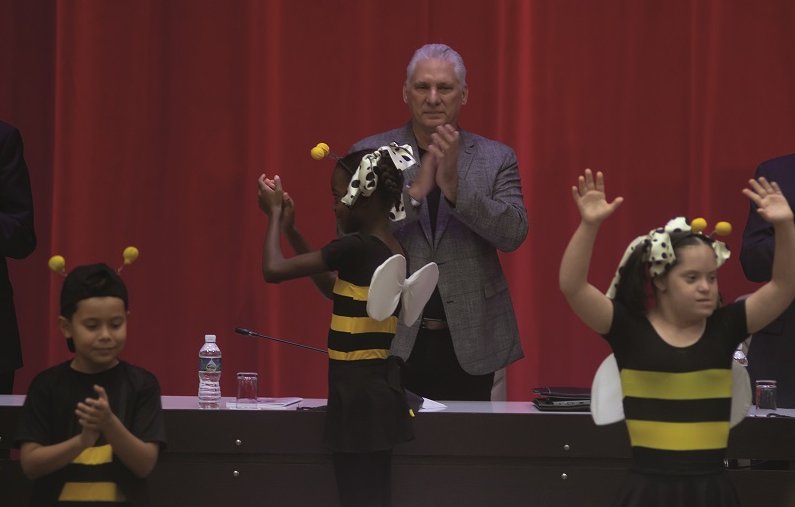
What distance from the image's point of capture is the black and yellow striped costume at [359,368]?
3.09 metres

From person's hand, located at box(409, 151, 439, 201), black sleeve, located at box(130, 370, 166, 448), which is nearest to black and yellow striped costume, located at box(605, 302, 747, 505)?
person's hand, located at box(409, 151, 439, 201)

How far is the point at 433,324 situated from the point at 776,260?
125 cm

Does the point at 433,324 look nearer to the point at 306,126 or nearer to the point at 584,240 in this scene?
the point at 584,240

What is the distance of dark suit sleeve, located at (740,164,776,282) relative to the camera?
3.64 meters

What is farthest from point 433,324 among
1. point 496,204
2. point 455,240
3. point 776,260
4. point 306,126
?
point 306,126

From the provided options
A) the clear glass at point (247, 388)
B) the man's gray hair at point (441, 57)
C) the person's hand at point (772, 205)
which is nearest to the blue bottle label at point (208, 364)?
the clear glass at point (247, 388)

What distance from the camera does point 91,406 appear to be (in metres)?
2.67

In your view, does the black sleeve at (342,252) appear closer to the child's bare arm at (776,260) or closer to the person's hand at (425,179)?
the person's hand at (425,179)

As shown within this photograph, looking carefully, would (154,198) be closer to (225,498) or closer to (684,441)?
(225,498)

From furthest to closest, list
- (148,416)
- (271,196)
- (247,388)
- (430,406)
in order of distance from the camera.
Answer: (247,388) → (430,406) → (271,196) → (148,416)

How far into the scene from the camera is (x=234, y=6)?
17.4 feet

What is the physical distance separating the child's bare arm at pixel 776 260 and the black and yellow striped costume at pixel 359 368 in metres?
0.92

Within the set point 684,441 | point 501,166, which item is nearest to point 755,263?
point 501,166

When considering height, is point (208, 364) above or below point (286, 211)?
below
